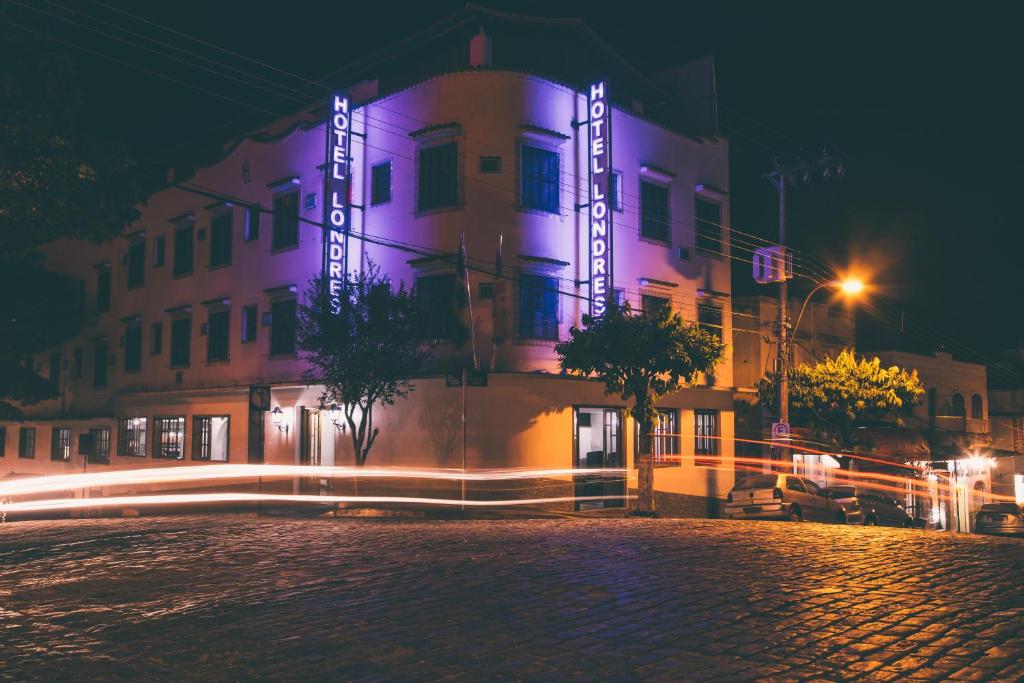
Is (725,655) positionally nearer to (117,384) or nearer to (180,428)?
(180,428)

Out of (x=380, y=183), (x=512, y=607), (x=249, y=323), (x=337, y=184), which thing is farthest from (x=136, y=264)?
(x=512, y=607)

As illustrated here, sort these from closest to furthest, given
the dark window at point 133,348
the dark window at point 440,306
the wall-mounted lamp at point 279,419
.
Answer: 1. the dark window at point 440,306
2. the wall-mounted lamp at point 279,419
3. the dark window at point 133,348

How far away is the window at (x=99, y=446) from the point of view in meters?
37.8

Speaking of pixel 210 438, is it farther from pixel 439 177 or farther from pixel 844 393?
pixel 844 393

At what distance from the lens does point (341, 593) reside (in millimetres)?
8734

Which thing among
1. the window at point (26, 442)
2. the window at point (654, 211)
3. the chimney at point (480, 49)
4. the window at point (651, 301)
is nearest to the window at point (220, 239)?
the chimney at point (480, 49)

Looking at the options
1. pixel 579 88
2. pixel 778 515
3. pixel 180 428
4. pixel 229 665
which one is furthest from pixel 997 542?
pixel 180 428

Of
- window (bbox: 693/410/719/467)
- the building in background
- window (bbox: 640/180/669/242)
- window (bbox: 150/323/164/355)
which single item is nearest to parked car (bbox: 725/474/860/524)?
the building in background

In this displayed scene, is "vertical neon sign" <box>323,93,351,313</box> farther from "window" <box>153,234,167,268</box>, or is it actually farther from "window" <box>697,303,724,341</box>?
"window" <box>153,234,167,268</box>

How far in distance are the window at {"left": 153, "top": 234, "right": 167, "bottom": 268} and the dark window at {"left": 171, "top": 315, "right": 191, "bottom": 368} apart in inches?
119

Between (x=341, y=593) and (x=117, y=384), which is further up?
(x=117, y=384)

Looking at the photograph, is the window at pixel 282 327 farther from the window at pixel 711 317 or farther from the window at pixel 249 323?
the window at pixel 711 317

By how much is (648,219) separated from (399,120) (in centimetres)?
864

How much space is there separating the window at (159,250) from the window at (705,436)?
23.1 metres
